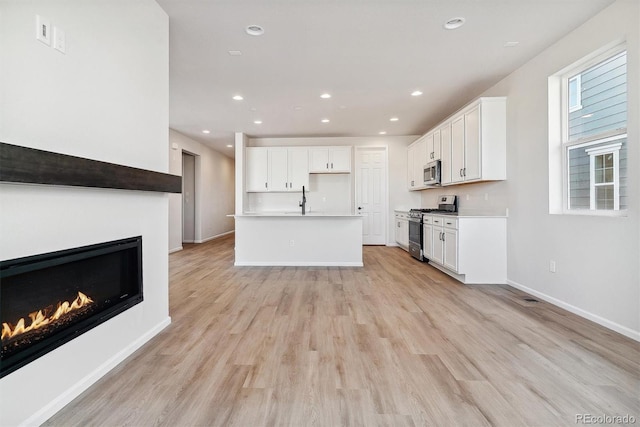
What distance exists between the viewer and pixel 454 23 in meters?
2.68

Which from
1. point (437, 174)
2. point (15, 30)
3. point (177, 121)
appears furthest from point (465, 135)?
point (177, 121)

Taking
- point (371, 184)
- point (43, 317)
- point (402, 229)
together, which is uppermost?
point (371, 184)

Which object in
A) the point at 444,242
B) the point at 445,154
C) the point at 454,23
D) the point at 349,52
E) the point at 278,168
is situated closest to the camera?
the point at 454,23

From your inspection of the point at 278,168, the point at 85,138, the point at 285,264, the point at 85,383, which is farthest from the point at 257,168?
the point at 85,383

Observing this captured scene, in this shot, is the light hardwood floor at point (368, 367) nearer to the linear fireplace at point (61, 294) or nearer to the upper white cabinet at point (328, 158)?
the linear fireplace at point (61, 294)

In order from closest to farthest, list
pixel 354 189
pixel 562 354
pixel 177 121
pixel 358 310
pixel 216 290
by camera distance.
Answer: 1. pixel 562 354
2. pixel 358 310
3. pixel 216 290
4. pixel 177 121
5. pixel 354 189

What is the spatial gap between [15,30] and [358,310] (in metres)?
3.04

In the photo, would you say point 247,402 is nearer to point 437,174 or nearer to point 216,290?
point 216,290

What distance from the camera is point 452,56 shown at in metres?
3.31

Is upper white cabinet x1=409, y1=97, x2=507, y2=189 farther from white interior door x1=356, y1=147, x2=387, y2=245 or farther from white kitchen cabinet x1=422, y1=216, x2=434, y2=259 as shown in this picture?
white interior door x1=356, y1=147, x2=387, y2=245

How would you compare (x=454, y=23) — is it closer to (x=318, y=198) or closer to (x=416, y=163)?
(x=416, y=163)

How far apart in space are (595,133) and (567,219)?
2.78 feet

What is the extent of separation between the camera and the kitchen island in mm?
5160

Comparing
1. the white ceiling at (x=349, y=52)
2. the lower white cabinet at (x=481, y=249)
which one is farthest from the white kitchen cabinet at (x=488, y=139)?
the lower white cabinet at (x=481, y=249)
